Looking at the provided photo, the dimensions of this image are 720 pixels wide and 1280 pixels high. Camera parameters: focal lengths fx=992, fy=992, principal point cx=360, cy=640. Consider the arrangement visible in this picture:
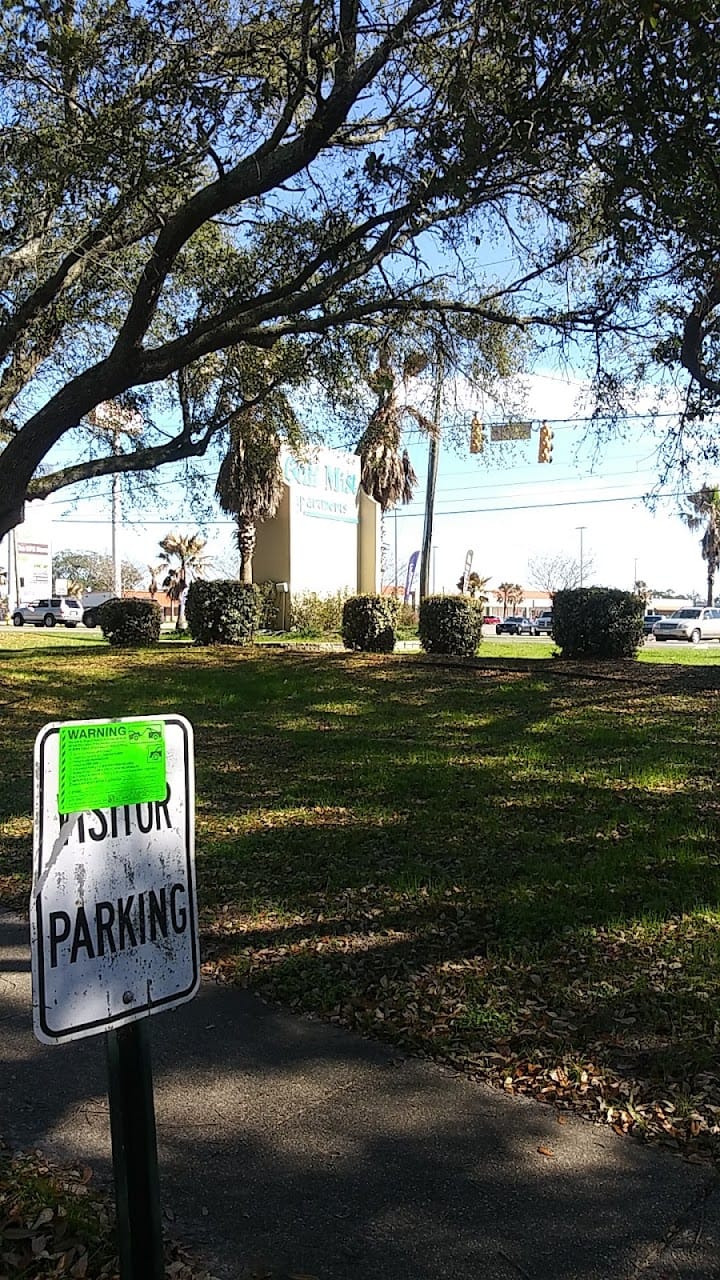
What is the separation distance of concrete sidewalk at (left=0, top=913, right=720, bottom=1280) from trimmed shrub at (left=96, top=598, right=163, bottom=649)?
700 inches

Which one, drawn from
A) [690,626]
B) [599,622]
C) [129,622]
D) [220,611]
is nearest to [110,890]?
[599,622]

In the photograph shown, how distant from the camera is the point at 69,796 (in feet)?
6.48

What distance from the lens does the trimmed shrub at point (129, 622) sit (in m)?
21.3

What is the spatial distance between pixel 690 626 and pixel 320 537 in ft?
63.2

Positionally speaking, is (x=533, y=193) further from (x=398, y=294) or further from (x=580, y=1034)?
(x=580, y=1034)

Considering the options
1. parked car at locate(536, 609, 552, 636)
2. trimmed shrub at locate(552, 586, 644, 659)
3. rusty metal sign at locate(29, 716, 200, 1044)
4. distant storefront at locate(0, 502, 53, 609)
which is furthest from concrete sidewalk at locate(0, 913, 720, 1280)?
distant storefront at locate(0, 502, 53, 609)

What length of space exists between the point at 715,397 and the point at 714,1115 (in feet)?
30.4

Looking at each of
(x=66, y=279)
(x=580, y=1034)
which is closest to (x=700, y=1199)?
(x=580, y=1034)

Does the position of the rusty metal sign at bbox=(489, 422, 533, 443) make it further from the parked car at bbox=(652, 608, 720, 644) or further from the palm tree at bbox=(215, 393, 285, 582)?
the parked car at bbox=(652, 608, 720, 644)

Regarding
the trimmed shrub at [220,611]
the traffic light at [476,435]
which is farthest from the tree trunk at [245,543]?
the traffic light at [476,435]

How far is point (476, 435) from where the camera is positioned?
44.8 feet

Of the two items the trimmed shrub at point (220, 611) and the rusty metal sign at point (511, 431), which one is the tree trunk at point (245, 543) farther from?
the rusty metal sign at point (511, 431)

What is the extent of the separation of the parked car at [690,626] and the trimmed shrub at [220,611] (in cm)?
2929

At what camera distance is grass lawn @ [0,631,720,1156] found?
152 inches
